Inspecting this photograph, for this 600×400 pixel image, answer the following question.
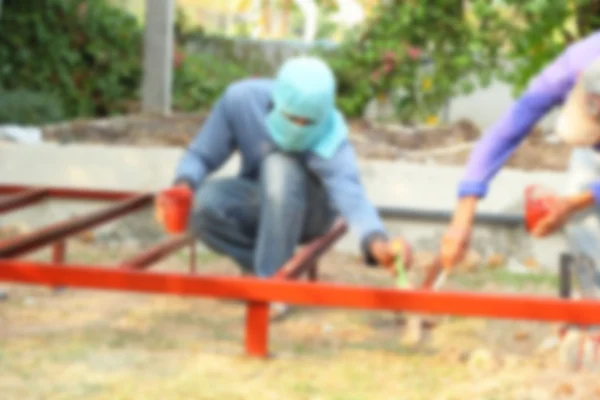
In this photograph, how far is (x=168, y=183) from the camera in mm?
4754

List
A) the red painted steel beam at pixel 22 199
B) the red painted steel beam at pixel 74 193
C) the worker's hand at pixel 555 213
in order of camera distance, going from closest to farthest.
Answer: the worker's hand at pixel 555 213
the red painted steel beam at pixel 22 199
the red painted steel beam at pixel 74 193

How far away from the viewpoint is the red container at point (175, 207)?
3.12 metres

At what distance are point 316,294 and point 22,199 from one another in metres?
1.39

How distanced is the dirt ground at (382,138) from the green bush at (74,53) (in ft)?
6.38

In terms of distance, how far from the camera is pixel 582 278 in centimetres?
302

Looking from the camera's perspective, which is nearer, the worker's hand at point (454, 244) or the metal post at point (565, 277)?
the worker's hand at point (454, 244)

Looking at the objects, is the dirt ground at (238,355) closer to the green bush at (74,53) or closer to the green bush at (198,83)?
the green bush at (74,53)

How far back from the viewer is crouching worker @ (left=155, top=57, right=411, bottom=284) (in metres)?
3.21

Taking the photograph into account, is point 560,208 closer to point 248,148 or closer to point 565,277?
point 565,277

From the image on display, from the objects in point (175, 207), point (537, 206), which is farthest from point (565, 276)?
point (175, 207)

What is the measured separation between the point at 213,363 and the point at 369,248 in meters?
0.53

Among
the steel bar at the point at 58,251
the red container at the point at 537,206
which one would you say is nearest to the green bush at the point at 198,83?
the steel bar at the point at 58,251

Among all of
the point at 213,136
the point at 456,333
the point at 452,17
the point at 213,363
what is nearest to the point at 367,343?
the point at 456,333

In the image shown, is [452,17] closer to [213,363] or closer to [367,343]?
[367,343]
